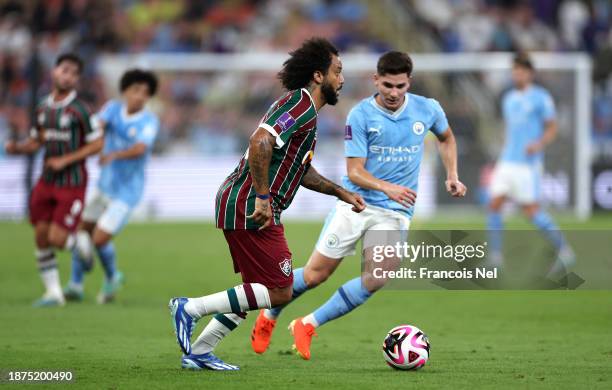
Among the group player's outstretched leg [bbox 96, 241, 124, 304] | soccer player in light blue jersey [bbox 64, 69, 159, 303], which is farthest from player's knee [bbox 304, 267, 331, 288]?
soccer player in light blue jersey [bbox 64, 69, 159, 303]

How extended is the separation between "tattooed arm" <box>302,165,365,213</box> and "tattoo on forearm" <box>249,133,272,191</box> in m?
0.70

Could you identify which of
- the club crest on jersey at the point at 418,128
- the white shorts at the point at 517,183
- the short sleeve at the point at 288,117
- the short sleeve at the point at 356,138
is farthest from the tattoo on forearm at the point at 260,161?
the white shorts at the point at 517,183

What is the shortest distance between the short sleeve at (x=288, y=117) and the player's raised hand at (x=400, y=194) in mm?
1155

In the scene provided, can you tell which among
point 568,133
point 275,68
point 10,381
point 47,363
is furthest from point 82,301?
point 568,133

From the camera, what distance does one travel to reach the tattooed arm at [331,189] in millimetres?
7770

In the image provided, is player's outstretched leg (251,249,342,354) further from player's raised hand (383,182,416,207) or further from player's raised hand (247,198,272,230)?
player's raised hand (247,198,272,230)

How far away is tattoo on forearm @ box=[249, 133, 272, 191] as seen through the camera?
7176 mm

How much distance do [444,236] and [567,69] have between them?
16816 mm

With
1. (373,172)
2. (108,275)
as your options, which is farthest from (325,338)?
(108,275)

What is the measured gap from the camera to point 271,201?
7.51 m

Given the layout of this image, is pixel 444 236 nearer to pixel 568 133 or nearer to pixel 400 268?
pixel 400 268

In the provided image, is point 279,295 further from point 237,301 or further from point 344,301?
point 344,301

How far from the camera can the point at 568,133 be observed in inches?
942

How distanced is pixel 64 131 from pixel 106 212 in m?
1.07
